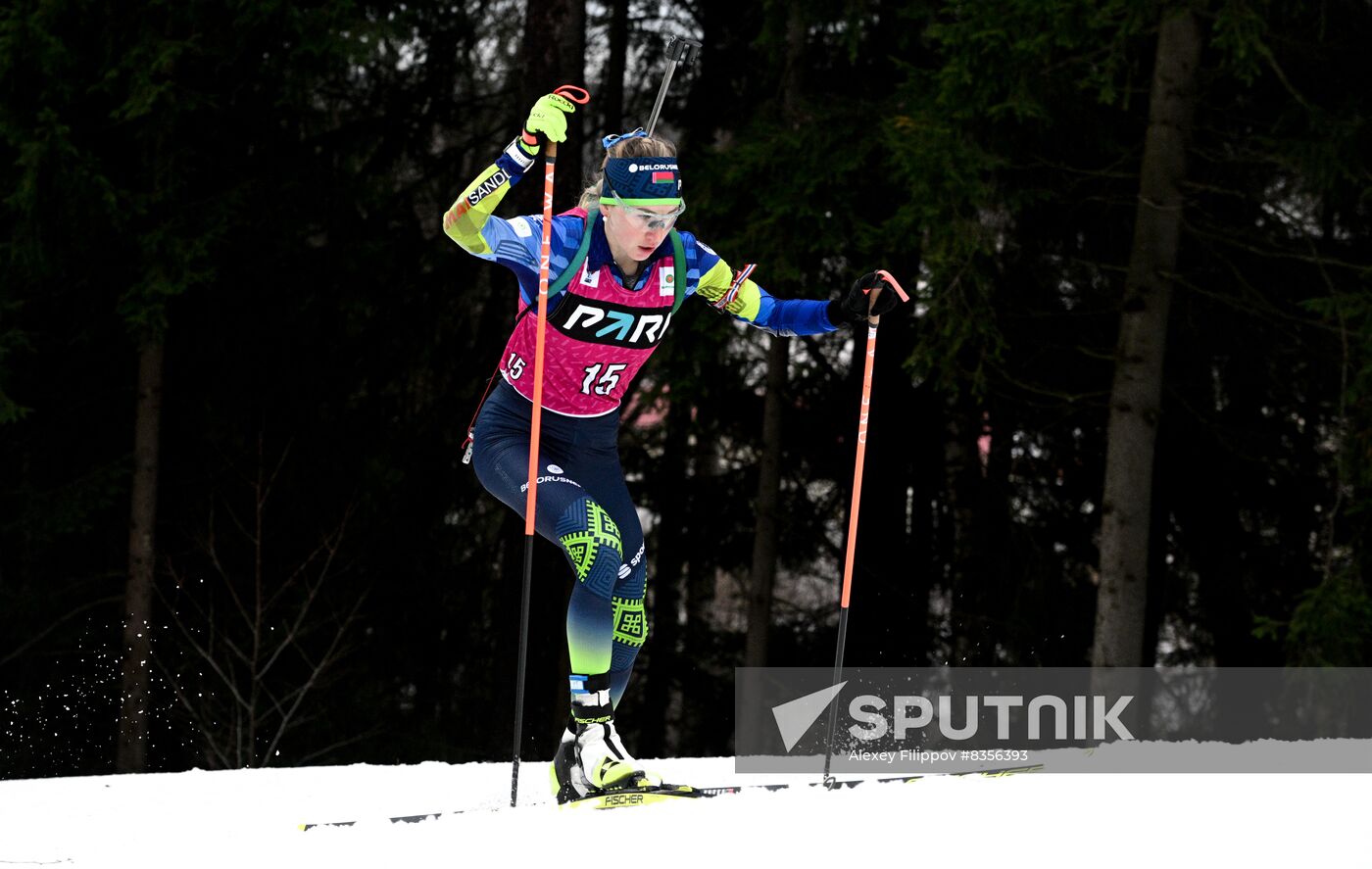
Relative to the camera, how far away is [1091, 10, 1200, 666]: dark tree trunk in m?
9.02

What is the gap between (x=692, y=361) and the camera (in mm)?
11242

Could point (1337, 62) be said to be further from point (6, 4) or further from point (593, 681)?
point (6, 4)

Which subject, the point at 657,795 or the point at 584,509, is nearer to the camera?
the point at 657,795

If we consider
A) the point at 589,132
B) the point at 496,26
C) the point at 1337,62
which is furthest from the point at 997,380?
the point at 496,26

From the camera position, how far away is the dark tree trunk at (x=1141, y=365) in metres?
9.02

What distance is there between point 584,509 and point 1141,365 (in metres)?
5.06

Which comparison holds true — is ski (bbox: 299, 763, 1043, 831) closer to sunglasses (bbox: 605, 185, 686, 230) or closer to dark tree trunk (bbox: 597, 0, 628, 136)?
sunglasses (bbox: 605, 185, 686, 230)

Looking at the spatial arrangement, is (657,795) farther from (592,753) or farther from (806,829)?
(806,829)

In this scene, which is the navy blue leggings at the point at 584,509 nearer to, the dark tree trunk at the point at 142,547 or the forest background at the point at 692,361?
the forest background at the point at 692,361

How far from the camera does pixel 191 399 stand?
42.4 ft

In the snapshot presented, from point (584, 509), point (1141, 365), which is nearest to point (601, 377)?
point (584, 509)

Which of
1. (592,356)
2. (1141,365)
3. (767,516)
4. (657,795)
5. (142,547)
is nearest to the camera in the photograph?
(657,795)

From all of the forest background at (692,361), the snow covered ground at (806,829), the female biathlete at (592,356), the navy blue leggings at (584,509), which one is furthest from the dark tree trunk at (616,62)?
the snow covered ground at (806,829)

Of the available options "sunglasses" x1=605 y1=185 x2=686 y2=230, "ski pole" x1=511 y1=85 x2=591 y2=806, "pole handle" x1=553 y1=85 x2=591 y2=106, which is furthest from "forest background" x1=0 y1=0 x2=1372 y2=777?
"ski pole" x1=511 y1=85 x2=591 y2=806
